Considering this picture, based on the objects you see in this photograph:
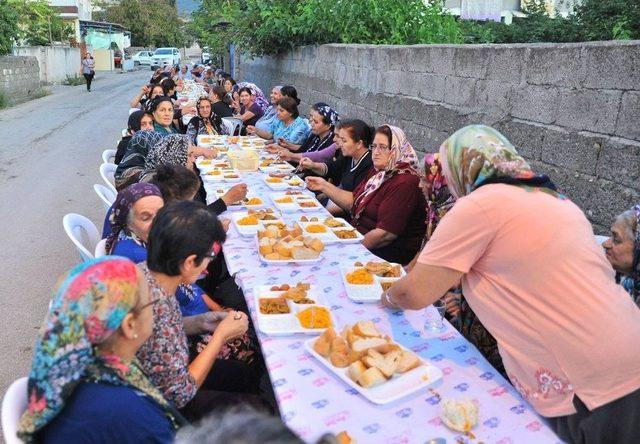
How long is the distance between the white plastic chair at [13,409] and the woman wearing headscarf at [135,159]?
2780 mm

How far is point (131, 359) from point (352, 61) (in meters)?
6.46

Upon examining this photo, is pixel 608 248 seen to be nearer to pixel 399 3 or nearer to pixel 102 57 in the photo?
pixel 399 3

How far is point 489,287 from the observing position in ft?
6.81

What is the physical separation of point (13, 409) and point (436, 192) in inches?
97.9

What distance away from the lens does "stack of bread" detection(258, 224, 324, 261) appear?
3207mm

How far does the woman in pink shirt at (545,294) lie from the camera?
1.87 meters

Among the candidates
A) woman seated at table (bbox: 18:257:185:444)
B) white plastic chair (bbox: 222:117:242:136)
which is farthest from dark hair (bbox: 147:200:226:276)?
white plastic chair (bbox: 222:117:242:136)

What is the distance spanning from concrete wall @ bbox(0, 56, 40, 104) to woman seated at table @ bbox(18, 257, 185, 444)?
749 inches

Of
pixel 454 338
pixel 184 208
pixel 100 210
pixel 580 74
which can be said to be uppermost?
pixel 580 74

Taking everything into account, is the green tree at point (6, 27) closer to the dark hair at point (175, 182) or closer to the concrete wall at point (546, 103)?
the concrete wall at point (546, 103)

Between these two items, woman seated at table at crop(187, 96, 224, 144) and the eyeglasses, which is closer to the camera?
the eyeglasses

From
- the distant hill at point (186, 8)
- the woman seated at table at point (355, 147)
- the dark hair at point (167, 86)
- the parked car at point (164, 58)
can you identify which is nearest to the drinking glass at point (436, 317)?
the woman seated at table at point (355, 147)

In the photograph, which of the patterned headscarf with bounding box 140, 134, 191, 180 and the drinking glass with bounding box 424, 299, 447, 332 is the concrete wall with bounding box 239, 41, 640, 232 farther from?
the patterned headscarf with bounding box 140, 134, 191, 180

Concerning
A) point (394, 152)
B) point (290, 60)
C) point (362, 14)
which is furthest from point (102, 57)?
point (394, 152)
